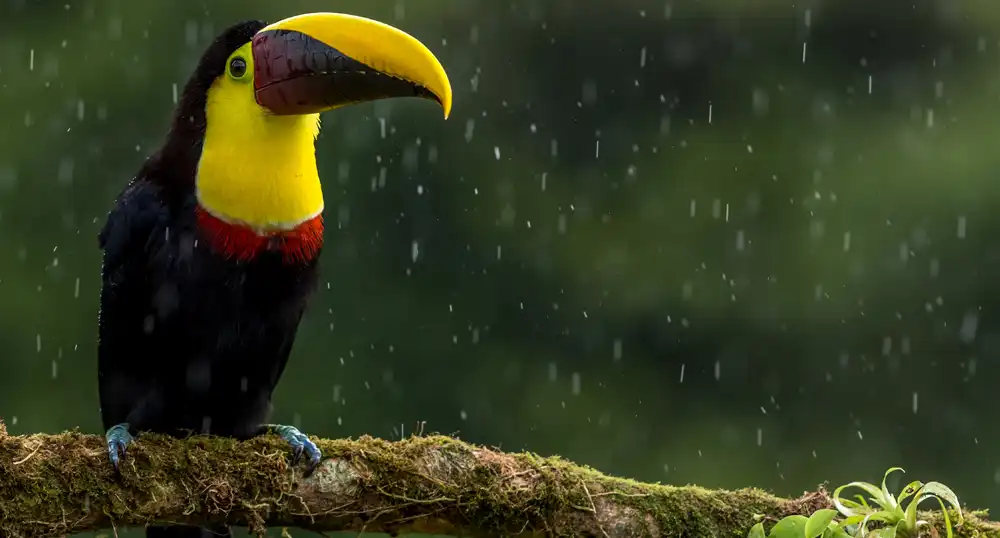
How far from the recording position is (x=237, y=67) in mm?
4031

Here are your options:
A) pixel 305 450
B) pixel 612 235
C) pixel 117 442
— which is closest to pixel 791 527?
pixel 305 450

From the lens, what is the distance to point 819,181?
10148 mm

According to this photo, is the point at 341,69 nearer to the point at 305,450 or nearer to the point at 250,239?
the point at 250,239

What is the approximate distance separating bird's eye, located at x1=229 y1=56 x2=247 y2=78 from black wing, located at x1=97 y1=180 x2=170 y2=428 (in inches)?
13.7

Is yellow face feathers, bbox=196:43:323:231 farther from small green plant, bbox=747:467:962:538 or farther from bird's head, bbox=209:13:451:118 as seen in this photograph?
small green plant, bbox=747:467:962:538

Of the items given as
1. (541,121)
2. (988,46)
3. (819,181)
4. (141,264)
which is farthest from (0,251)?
(988,46)

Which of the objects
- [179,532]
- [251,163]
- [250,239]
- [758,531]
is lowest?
[179,532]

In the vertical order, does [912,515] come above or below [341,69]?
below

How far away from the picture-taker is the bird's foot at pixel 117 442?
3.34 meters

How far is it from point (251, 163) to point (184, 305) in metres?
0.38

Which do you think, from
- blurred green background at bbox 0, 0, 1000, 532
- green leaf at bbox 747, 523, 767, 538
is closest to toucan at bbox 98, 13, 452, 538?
green leaf at bbox 747, 523, 767, 538

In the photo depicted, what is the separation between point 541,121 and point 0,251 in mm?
3481

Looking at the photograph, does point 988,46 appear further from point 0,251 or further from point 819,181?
point 0,251

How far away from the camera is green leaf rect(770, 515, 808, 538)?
131 inches
